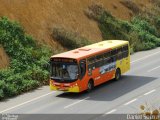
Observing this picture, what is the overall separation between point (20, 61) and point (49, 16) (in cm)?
935

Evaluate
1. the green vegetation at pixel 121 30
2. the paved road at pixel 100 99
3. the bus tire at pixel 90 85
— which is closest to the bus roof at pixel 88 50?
the bus tire at pixel 90 85

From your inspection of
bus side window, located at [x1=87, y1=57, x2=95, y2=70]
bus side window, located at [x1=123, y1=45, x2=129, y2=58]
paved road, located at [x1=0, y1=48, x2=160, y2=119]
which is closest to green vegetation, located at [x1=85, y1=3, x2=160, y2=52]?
bus side window, located at [x1=123, y1=45, x2=129, y2=58]

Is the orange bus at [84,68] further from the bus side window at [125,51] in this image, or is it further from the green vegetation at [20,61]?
the green vegetation at [20,61]

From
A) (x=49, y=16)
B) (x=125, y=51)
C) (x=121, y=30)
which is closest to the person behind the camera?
(x=125, y=51)

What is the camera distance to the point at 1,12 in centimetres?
3712

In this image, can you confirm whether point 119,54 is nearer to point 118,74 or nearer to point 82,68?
point 118,74

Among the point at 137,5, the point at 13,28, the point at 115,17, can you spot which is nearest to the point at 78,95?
the point at 13,28

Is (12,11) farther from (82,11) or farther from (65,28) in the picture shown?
(82,11)

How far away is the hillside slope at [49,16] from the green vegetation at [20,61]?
1.05m

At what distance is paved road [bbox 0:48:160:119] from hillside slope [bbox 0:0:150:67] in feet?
18.3

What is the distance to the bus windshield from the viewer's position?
2811 centimetres

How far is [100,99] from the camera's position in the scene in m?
27.1

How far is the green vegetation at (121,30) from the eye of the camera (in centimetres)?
4591

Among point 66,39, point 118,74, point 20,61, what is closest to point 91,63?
point 118,74
